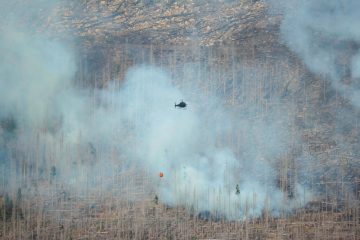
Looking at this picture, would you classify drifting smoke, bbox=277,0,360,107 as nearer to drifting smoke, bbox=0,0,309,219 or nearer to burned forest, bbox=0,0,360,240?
burned forest, bbox=0,0,360,240

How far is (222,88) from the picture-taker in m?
28.2

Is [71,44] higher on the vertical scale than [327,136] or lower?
higher

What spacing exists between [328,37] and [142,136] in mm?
8651

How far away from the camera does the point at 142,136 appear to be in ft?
89.0

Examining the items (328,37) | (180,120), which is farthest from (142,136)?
(328,37)

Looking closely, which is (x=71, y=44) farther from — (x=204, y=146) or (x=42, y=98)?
(x=204, y=146)

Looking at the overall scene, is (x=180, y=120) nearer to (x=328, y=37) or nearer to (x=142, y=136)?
(x=142, y=136)

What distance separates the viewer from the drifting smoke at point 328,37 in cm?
2794

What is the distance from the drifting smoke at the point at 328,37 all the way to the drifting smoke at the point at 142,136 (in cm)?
283

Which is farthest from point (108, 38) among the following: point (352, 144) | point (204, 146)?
point (352, 144)

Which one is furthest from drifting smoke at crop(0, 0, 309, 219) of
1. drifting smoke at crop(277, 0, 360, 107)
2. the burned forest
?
drifting smoke at crop(277, 0, 360, 107)

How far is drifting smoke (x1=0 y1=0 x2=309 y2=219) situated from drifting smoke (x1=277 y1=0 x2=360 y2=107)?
2830 mm

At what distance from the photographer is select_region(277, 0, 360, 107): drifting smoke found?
27.9 metres

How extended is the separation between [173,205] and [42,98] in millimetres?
6882
